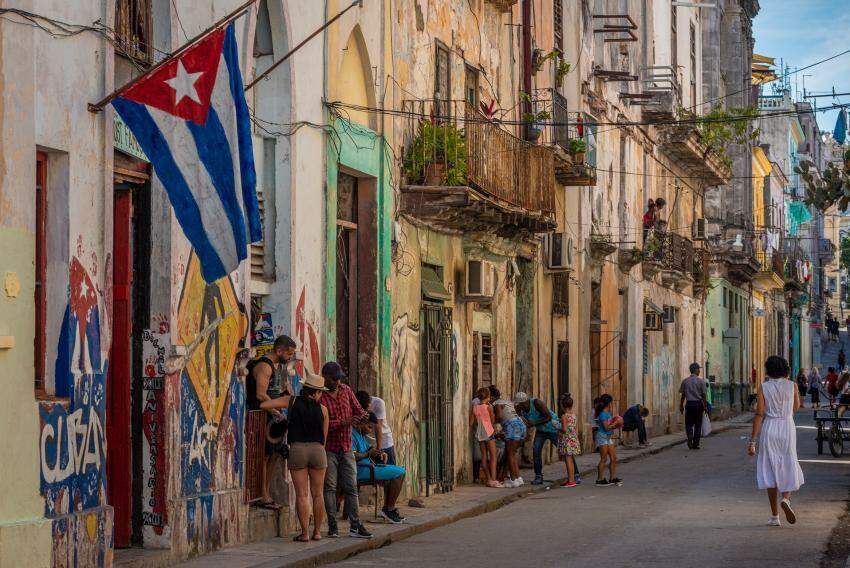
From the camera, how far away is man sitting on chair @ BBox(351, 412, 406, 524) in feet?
51.6

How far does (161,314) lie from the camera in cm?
1286

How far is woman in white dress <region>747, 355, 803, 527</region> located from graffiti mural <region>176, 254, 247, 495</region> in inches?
202

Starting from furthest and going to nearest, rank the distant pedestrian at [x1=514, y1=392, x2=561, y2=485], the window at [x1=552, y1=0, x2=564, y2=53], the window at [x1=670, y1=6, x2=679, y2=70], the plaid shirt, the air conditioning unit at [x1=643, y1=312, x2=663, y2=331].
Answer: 1. the window at [x1=670, y1=6, x2=679, y2=70]
2. the air conditioning unit at [x1=643, y1=312, x2=663, y2=331]
3. the window at [x1=552, y1=0, x2=564, y2=53]
4. the distant pedestrian at [x1=514, y1=392, x2=561, y2=485]
5. the plaid shirt

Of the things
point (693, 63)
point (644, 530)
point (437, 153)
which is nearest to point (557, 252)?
point (437, 153)

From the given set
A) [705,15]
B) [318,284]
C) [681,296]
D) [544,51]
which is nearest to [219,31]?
[318,284]

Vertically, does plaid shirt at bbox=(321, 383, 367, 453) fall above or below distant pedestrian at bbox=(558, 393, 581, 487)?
above

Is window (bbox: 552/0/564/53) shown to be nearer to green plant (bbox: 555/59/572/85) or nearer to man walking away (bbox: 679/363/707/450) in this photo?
green plant (bbox: 555/59/572/85)

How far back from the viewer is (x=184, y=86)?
11070 millimetres

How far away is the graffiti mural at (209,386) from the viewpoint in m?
13.2

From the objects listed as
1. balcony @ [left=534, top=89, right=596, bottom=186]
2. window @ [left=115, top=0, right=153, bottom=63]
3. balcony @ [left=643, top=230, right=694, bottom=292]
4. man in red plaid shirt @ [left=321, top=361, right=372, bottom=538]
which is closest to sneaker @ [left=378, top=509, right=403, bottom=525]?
man in red plaid shirt @ [left=321, top=361, right=372, bottom=538]

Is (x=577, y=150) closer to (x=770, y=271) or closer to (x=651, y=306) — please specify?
(x=651, y=306)

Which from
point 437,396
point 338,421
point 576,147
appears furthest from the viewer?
point 576,147

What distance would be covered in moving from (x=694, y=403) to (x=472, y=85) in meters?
11.0

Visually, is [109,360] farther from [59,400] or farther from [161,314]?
[59,400]
